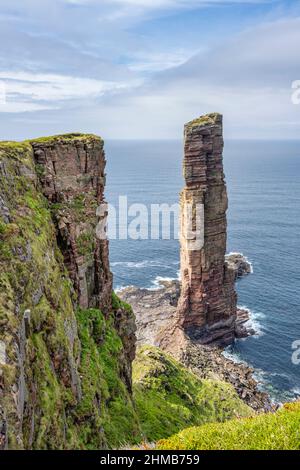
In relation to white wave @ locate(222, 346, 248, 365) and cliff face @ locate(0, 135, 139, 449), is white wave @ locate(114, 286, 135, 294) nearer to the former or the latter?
white wave @ locate(222, 346, 248, 365)

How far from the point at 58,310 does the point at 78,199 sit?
11834mm

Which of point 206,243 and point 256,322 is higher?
point 206,243

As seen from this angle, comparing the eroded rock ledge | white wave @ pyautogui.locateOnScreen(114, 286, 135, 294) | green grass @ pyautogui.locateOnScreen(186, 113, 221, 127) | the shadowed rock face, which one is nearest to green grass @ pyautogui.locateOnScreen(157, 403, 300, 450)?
the shadowed rock face

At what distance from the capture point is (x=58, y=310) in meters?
27.4

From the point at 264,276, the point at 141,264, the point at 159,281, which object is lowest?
the point at 159,281

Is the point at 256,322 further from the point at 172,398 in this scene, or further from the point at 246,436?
the point at 246,436

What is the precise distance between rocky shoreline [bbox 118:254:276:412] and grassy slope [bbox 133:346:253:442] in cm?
613

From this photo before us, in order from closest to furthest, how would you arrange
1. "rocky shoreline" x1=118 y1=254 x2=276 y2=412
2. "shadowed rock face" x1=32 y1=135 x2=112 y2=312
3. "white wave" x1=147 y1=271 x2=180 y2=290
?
1. "shadowed rock face" x1=32 y1=135 x2=112 y2=312
2. "rocky shoreline" x1=118 y1=254 x2=276 y2=412
3. "white wave" x1=147 y1=271 x2=180 y2=290

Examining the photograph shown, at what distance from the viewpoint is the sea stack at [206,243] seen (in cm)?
9481

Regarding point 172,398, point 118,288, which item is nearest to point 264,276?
point 118,288

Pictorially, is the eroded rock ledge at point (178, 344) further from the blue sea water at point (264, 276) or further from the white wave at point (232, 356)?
the blue sea water at point (264, 276)

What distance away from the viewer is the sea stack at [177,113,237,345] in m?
94.8
